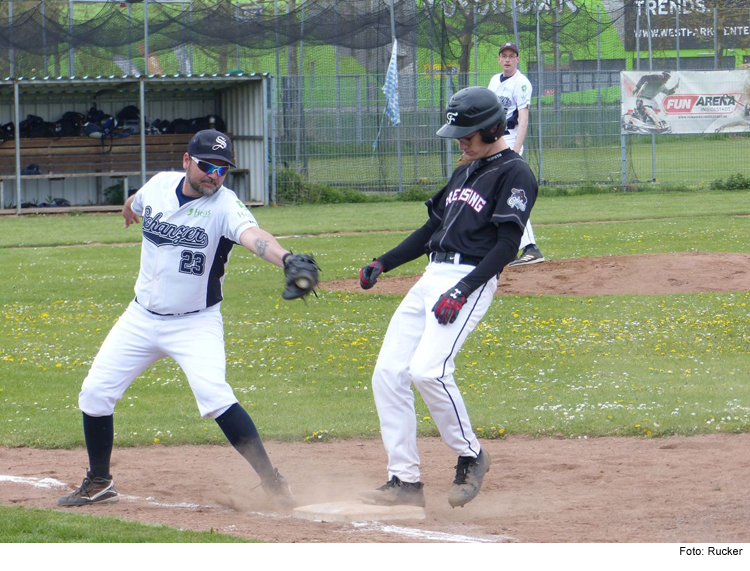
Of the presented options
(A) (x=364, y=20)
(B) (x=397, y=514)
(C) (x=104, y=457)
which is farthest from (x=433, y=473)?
(A) (x=364, y=20)

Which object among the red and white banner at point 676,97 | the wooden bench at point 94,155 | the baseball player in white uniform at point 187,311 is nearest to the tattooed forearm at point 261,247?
the baseball player in white uniform at point 187,311

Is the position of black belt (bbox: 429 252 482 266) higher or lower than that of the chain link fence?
lower

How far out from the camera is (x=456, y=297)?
199 inches

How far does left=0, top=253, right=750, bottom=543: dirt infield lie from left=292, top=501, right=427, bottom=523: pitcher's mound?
3.3 inches

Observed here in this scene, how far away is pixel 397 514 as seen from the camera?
5.20 m

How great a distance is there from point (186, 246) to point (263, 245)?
505 mm

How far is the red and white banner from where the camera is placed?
78.4 ft

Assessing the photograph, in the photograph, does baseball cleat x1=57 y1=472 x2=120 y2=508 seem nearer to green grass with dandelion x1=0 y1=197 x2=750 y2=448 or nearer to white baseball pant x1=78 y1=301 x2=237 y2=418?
white baseball pant x1=78 y1=301 x2=237 y2=418

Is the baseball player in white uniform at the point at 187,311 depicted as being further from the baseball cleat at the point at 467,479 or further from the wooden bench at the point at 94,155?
the wooden bench at the point at 94,155

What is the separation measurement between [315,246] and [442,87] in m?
9.08

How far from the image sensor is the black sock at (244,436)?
5.38 m

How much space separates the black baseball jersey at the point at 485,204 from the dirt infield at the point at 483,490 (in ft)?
4.55

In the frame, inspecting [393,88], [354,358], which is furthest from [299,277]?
[393,88]

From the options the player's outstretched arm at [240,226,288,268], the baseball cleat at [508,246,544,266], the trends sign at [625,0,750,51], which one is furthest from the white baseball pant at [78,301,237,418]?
the trends sign at [625,0,750,51]
